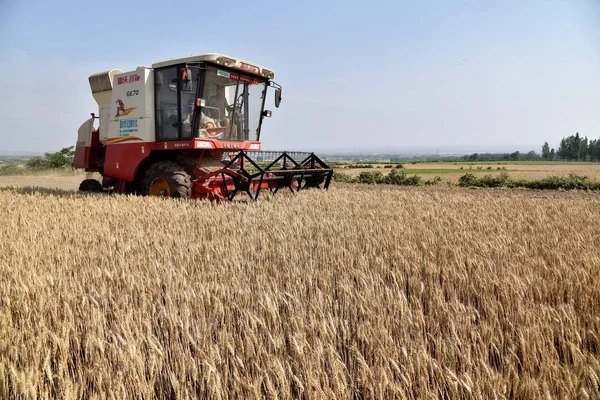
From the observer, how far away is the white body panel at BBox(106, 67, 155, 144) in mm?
7727

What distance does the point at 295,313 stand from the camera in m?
2.10

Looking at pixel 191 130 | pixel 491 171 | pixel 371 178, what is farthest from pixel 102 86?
pixel 491 171

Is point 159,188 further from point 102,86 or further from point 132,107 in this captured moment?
point 102,86

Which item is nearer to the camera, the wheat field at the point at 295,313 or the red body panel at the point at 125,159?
the wheat field at the point at 295,313

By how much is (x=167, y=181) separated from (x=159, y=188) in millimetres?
436

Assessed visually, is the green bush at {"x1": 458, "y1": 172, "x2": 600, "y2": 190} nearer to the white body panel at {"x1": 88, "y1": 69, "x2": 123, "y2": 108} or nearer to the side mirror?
the side mirror

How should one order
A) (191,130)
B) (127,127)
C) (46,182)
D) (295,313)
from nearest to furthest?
(295,313) < (191,130) < (127,127) < (46,182)

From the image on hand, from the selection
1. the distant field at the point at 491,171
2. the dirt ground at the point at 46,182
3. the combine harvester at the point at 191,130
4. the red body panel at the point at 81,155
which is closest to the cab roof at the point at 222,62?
the combine harvester at the point at 191,130

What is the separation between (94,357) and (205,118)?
21.2ft

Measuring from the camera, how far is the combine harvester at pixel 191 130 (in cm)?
724

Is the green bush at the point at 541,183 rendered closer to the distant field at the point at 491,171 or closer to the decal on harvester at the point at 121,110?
the distant field at the point at 491,171

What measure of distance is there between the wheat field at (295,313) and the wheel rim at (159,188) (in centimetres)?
276

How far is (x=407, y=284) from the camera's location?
2842mm

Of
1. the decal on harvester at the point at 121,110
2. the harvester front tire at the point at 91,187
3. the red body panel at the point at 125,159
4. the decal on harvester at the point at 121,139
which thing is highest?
the decal on harvester at the point at 121,110
